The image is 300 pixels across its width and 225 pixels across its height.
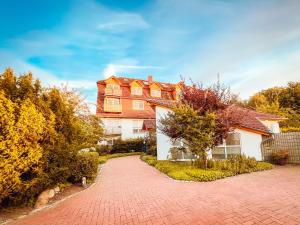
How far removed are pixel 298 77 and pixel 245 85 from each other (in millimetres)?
17885

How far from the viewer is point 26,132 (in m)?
6.17

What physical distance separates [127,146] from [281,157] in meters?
18.9

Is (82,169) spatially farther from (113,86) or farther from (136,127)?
(113,86)

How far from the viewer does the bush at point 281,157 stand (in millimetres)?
11953

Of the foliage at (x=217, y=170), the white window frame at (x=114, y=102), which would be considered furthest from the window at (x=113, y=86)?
the foliage at (x=217, y=170)

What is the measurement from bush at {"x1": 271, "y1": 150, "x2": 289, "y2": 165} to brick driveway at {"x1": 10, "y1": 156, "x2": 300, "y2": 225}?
13.8 ft

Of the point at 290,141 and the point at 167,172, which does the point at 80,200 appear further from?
the point at 290,141

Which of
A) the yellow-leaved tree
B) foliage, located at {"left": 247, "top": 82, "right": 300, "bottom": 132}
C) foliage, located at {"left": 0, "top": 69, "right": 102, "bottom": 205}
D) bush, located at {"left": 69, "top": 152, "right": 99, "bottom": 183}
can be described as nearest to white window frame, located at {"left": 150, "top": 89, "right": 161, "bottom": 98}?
foliage, located at {"left": 247, "top": 82, "right": 300, "bottom": 132}

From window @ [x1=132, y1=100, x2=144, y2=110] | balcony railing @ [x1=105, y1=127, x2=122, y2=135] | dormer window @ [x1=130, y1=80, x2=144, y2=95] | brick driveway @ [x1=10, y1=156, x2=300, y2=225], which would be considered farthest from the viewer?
dormer window @ [x1=130, y1=80, x2=144, y2=95]

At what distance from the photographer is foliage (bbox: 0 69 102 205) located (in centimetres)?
557

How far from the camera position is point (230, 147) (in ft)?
44.6

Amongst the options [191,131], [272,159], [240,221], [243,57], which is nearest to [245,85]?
[243,57]

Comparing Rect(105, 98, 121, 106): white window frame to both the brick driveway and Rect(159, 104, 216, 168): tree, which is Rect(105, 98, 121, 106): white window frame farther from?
the brick driveway

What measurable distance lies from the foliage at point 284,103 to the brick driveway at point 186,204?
25.7 m
